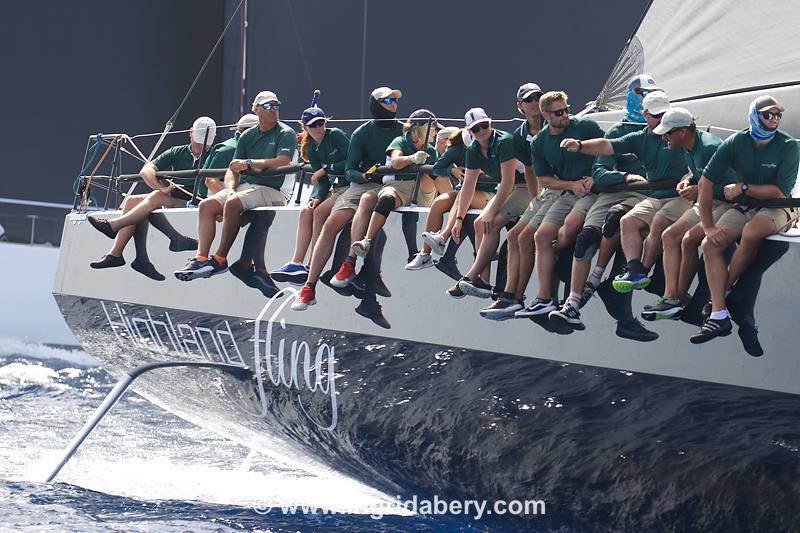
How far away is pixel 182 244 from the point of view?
6.51m

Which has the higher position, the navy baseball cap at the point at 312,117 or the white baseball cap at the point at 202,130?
the navy baseball cap at the point at 312,117

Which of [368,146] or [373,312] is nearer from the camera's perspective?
[373,312]

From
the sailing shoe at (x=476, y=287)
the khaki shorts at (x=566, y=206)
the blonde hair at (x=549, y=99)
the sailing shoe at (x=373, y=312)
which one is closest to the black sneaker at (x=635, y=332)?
the khaki shorts at (x=566, y=206)

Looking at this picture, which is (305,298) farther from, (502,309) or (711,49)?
(711,49)

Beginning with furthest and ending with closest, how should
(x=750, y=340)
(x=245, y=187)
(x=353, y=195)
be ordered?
(x=245, y=187), (x=353, y=195), (x=750, y=340)

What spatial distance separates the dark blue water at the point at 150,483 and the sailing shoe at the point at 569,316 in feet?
4.72

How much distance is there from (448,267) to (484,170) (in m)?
0.43

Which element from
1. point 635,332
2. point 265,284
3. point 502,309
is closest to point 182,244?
point 265,284

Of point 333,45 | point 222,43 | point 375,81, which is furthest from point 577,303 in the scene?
point 222,43

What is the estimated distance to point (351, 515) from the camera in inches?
254

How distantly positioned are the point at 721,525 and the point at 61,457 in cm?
435

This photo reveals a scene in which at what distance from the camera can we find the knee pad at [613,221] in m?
4.11

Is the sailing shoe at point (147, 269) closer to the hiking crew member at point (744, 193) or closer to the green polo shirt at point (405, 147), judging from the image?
the green polo shirt at point (405, 147)

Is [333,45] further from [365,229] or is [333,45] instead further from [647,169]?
[647,169]
